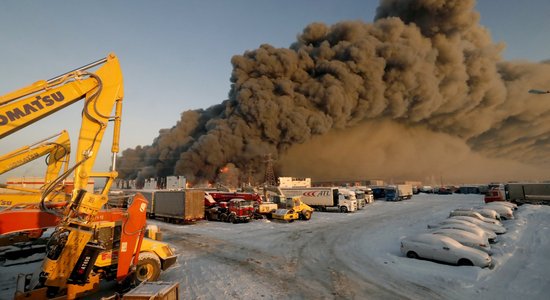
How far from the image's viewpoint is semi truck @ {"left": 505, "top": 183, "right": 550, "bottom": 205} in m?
32.8

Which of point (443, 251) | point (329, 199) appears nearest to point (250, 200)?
point (329, 199)

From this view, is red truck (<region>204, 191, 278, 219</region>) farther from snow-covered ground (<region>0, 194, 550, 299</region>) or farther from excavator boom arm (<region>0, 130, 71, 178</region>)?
excavator boom arm (<region>0, 130, 71, 178</region>)

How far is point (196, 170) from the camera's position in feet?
196

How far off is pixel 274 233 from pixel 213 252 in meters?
6.25

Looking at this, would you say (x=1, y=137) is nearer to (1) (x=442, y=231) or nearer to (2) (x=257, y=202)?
(1) (x=442, y=231)

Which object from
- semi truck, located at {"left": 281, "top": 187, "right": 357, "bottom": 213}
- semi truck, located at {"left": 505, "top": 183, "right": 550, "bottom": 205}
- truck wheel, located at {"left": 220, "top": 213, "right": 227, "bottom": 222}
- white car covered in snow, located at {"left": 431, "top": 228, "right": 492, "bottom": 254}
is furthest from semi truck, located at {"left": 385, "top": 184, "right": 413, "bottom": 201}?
white car covered in snow, located at {"left": 431, "top": 228, "right": 492, "bottom": 254}

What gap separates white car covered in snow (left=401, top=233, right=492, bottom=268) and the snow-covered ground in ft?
1.13

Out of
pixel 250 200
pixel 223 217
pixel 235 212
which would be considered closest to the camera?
pixel 235 212

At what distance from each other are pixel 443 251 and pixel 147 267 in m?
11.2

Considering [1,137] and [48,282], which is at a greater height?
[1,137]

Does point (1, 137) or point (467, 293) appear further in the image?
point (467, 293)

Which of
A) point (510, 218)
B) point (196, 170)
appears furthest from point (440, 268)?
point (196, 170)

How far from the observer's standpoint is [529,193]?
112 ft

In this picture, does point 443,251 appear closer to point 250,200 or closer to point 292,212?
point 292,212
